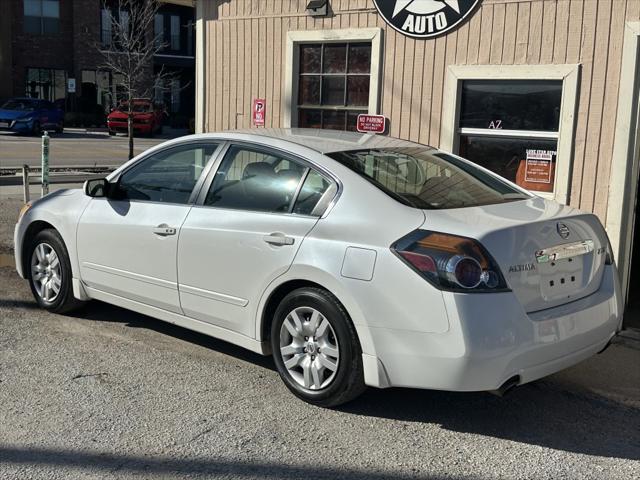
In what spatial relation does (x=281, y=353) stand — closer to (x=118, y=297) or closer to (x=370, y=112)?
(x=118, y=297)

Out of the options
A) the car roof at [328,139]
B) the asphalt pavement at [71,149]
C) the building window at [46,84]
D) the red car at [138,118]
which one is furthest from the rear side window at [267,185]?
the building window at [46,84]

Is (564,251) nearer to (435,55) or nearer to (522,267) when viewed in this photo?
(522,267)

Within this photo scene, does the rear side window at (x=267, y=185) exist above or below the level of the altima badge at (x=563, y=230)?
above

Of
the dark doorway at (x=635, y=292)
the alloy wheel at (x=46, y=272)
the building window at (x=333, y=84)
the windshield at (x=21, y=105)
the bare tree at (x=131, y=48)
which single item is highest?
the bare tree at (x=131, y=48)

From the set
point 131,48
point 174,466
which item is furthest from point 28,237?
point 131,48

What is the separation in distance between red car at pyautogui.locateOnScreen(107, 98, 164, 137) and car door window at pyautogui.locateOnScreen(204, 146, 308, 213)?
2974 centimetres

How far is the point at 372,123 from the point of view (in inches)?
308

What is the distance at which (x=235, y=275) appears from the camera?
4527 millimetres

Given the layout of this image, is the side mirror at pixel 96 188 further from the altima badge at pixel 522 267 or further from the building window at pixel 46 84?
the building window at pixel 46 84

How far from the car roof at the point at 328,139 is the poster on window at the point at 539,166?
2.22m

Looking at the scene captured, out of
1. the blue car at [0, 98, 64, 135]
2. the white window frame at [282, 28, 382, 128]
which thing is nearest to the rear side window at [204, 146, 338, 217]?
the white window frame at [282, 28, 382, 128]

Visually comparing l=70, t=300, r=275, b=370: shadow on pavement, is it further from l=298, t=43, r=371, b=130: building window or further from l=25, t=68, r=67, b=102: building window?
l=25, t=68, r=67, b=102: building window

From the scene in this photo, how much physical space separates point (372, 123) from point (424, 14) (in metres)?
1.19

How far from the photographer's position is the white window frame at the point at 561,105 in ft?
21.7
